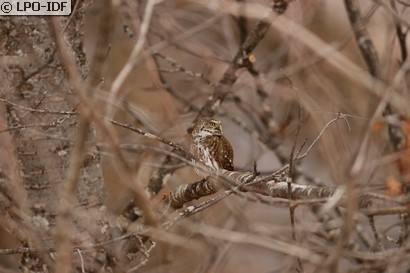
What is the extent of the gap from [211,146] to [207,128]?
0.30 ft

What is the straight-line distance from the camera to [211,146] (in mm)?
2705

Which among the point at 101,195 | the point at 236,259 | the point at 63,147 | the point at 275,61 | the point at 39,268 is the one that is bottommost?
the point at 236,259

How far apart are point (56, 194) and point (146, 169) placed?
30.0 inches

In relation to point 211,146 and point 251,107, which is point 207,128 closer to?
point 211,146

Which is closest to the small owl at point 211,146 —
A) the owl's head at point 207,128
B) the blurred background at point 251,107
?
the owl's head at point 207,128

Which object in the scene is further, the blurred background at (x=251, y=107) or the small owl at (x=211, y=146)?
the small owl at (x=211, y=146)

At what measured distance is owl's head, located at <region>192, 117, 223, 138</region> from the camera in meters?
2.75

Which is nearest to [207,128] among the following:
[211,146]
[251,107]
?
[211,146]

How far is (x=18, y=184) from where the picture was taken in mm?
2303

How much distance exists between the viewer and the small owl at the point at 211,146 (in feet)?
8.79

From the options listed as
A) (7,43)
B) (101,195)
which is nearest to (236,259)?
(101,195)

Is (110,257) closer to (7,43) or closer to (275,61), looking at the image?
(7,43)

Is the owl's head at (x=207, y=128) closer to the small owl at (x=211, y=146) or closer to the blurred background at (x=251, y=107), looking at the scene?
the small owl at (x=211, y=146)

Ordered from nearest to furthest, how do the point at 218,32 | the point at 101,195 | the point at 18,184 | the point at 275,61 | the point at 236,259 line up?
the point at 18,184
the point at 101,195
the point at 275,61
the point at 236,259
the point at 218,32
